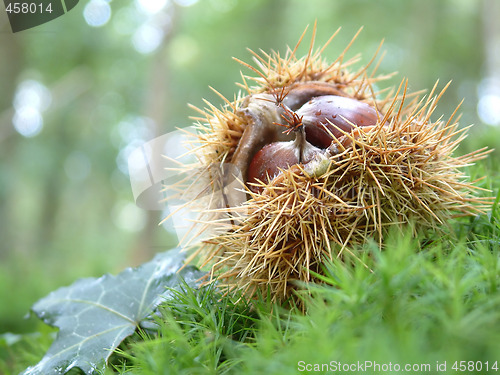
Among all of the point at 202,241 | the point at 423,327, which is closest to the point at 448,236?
the point at 423,327

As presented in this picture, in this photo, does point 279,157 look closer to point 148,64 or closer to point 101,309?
point 101,309

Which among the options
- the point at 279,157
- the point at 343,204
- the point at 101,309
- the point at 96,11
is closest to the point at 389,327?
the point at 343,204

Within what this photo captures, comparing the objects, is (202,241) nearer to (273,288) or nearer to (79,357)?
(273,288)

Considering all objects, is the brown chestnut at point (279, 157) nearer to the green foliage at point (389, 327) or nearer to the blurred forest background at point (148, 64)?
the green foliage at point (389, 327)

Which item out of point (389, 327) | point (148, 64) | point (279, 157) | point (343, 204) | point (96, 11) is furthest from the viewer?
point (148, 64)

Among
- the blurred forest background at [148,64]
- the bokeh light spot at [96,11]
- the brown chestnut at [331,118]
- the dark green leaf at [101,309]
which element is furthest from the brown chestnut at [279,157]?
the bokeh light spot at [96,11]

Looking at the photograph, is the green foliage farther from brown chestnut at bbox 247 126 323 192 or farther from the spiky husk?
brown chestnut at bbox 247 126 323 192
